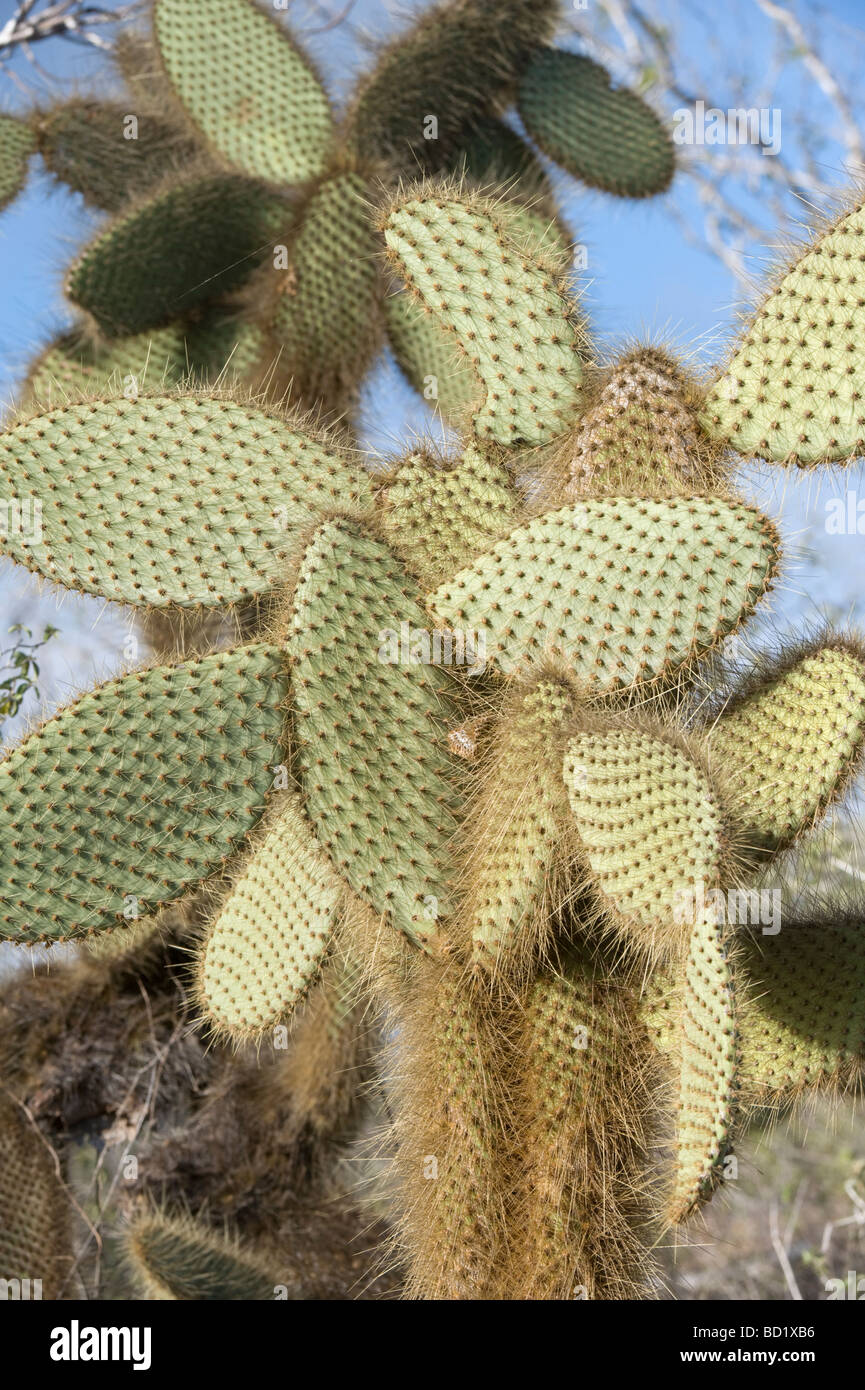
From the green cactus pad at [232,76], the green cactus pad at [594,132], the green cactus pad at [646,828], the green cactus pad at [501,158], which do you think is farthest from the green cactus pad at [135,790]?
the green cactus pad at [594,132]

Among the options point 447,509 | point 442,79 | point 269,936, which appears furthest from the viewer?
point 442,79

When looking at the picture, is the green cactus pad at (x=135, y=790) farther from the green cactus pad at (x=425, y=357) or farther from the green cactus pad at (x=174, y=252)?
the green cactus pad at (x=174, y=252)

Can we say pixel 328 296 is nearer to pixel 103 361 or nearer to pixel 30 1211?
pixel 103 361

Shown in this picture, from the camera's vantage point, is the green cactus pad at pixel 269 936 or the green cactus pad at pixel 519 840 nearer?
the green cactus pad at pixel 519 840

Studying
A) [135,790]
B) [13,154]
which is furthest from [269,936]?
[13,154]

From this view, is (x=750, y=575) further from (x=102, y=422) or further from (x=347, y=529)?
(x=102, y=422)

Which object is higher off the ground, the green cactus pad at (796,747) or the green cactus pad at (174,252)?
the green cactus pad at (174,252)
